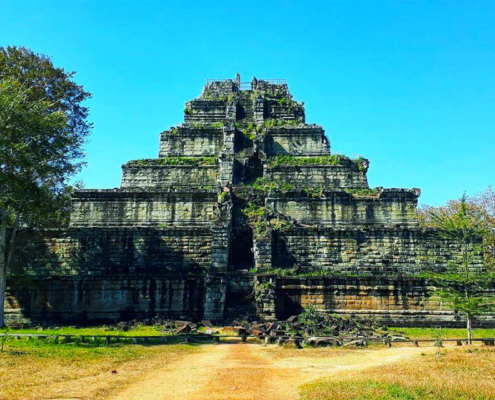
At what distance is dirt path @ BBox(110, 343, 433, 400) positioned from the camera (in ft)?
29.2

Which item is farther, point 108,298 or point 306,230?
point 306,230

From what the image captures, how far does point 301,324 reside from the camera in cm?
1780

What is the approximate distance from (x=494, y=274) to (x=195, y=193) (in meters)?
16.1

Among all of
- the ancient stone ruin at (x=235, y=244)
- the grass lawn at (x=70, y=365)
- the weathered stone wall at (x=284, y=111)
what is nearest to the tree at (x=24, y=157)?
the ancient stone ruin at (x=235, y=244)

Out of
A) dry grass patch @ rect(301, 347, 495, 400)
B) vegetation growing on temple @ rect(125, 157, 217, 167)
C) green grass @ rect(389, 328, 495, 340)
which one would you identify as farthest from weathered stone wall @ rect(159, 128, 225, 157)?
dry grass patch @ rect(301, 347, 495, 400)

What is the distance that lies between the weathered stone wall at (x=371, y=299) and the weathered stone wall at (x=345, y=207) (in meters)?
5.95

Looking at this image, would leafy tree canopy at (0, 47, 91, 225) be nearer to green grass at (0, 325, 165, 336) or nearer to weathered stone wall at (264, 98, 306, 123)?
green grass at (0, 325, 165, 336)

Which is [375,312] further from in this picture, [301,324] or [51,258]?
[51,258]

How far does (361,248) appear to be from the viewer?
23.2 metres

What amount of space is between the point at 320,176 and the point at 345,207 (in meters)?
3.50

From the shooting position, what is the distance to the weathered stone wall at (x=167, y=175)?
94.4 feet

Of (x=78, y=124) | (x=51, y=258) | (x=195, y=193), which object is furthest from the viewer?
(x=78, y=124)

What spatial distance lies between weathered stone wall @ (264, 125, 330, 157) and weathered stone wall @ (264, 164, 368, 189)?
2.31m

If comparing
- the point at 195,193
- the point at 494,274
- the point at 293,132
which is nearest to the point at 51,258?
the point at 195,193
